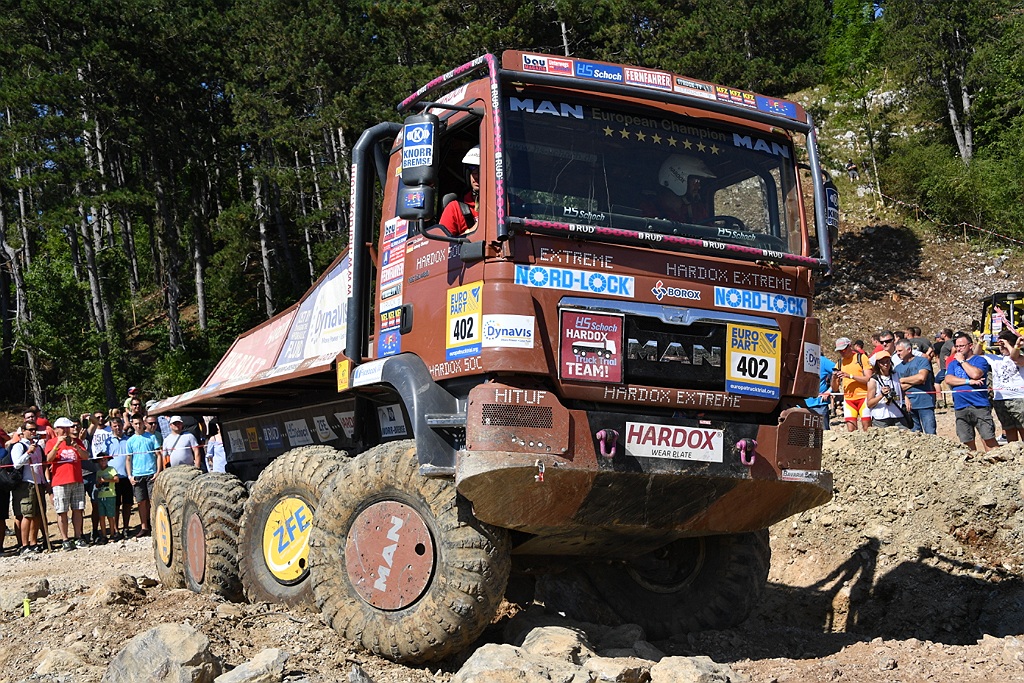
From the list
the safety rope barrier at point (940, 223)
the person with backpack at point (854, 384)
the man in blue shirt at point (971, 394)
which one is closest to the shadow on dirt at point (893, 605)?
the man in blue shirt at point (971, 394)

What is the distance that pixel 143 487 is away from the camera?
15008mm

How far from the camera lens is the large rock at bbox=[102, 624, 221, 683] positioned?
5.39 m

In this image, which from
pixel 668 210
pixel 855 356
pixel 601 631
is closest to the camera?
pixel 668 210

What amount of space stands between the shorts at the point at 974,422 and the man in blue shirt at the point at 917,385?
481 mm

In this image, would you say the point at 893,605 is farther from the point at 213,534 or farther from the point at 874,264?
the point at 874,264

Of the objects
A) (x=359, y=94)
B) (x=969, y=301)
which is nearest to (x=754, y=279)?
(x=359, y=94)

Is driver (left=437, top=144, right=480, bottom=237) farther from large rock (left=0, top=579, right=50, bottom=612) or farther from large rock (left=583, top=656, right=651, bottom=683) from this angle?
large rock (left=0, top=579, right=50, bottom=612)

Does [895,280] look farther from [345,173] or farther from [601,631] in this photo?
[601,631]

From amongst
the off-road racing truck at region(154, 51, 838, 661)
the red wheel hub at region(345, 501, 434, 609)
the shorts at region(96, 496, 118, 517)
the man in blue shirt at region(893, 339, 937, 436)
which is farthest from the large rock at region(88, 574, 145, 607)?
the man in blue shirt at region(893, 339, 937, 436)

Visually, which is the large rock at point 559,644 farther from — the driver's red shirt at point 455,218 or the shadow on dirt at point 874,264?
the shadow on dirt at point 874,264

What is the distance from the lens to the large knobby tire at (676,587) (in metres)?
7.49

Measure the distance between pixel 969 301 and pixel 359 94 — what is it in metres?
19.6

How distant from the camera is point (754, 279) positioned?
6410 millimetres

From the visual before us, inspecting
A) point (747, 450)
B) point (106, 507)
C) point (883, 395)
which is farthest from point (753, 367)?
point (106, 507)
